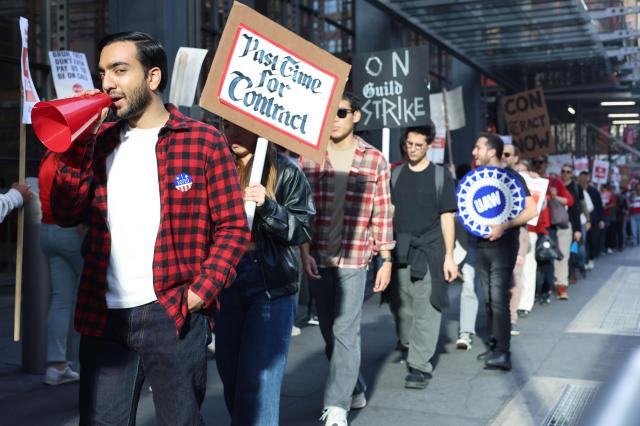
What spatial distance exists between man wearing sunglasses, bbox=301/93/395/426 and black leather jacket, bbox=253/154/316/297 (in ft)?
3.54

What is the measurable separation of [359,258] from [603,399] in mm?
4165

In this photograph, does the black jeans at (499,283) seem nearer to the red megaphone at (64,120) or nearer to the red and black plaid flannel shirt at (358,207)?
the red and black plaid flannel shirt at (358,207)

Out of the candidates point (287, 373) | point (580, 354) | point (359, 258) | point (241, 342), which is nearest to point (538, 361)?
point (580, 354)

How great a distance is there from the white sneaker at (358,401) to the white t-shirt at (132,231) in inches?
116

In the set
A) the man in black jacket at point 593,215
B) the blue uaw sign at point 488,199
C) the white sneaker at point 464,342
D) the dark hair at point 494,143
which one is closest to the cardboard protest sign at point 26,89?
the blue uaw sign at point 488,199

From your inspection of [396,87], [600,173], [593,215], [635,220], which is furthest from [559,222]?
[635,220]

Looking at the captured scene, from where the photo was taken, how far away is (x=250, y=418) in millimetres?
3516

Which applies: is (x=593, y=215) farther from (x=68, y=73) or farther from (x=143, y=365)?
(x=143, y=365)

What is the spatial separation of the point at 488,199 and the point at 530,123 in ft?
29.0

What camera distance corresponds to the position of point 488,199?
700cm

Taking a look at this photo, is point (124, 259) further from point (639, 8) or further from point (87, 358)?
point (639, 8)

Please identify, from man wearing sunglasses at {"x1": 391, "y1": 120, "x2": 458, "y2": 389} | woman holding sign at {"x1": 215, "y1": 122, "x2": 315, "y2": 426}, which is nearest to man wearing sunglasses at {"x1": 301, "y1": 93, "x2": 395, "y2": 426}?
man wearing sunglasses at {"x1": 391, "y1": 120, "x2": 458, "y2": 389}

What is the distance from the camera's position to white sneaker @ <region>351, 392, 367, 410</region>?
215 inches

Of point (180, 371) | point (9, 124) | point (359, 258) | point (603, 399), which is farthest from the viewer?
point (9, 124)
